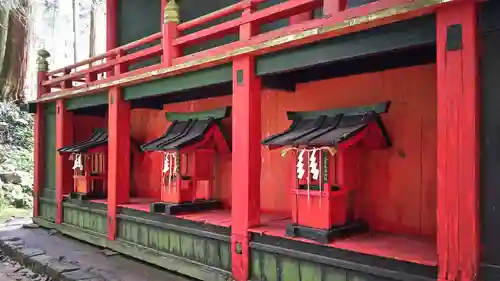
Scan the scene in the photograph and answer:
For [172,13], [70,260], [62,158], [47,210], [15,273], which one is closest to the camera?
[172,13]

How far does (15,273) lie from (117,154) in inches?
109

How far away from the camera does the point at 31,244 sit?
902 centimetres

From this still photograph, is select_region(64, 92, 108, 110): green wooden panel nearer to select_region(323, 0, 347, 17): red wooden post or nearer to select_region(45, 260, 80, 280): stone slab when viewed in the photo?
select_region(45, 260, 80, 280): stone slab

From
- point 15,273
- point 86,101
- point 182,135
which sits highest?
point 86,101

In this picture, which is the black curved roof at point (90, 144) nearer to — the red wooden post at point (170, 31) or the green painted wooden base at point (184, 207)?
the green painted wooden base at point (184, 207)

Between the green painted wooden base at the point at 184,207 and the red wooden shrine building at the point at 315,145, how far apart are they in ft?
0.09

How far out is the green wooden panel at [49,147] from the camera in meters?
10.8

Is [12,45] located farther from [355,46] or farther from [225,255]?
[355,46]

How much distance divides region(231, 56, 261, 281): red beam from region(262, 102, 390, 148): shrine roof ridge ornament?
415 mm

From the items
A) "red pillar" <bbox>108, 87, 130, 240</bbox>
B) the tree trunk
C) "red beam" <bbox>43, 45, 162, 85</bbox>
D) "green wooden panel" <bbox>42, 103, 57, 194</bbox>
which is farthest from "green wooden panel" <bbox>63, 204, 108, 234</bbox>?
the tree trunk

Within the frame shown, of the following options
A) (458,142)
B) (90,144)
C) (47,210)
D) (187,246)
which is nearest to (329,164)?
(458,142)

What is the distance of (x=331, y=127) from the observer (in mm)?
5090

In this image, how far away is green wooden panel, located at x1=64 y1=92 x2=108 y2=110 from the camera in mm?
→ 8816

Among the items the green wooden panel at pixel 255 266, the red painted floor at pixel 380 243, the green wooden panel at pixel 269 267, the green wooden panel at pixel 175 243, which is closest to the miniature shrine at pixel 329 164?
the red painted floor at pixel 380 243
